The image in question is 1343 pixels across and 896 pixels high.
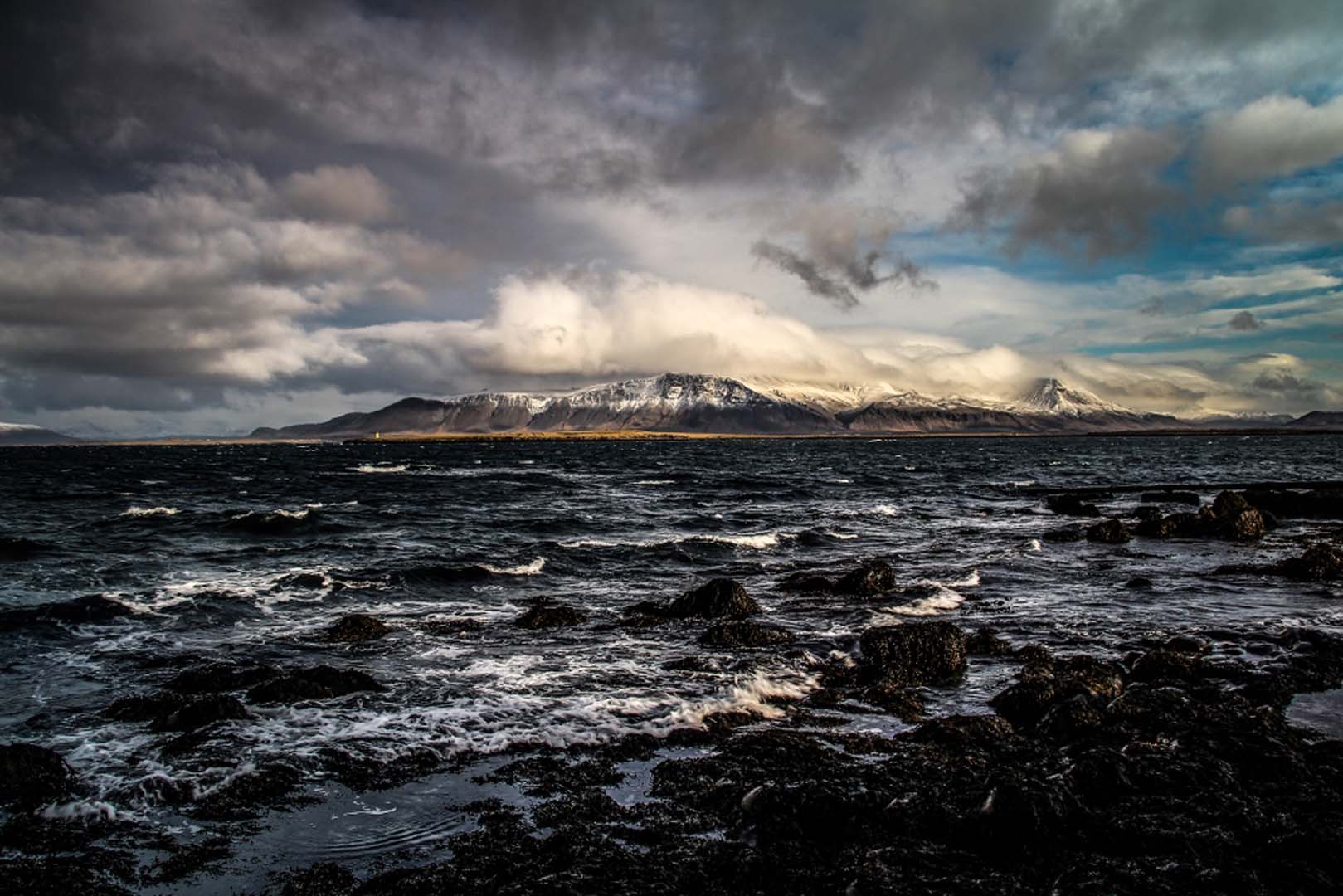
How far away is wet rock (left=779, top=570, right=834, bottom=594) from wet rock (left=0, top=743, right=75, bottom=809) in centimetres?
1619

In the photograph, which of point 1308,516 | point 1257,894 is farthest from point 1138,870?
point 1308,516

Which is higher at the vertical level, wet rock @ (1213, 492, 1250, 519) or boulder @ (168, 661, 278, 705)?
wet rock @ (1213, 492, 1250, 519)

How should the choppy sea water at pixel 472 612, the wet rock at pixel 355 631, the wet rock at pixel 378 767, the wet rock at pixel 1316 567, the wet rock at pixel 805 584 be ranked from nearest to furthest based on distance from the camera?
the wet rock at pixel 378 767, the choppy sea water at pixel 472 612, the wet rock at pixel 355 631, the wet rock at pixel 805 584, the wet rock at pixel 1316 567

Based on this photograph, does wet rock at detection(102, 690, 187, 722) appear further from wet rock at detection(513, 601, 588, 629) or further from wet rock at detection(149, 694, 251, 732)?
wet rock at detection(513, 601, 588, 629)

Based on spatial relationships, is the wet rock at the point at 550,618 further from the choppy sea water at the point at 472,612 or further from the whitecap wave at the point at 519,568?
the whitecap wave at the point at 519,568

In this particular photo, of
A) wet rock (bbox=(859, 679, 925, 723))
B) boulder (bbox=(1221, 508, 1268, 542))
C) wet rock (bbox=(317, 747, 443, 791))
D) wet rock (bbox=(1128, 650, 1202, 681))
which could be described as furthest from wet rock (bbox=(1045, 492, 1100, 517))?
wet rock (bbox=(317, 747, 443, 791))

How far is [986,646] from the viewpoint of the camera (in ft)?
47.6

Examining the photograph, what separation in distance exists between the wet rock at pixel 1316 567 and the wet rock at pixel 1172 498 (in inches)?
969

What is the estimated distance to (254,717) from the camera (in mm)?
11281

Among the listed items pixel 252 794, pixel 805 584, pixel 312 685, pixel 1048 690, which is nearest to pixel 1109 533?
pixel 805 584

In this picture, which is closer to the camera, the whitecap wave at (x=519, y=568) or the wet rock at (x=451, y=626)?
the wet rock at (x=451, y=626)

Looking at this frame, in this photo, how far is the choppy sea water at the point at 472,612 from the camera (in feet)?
32.7

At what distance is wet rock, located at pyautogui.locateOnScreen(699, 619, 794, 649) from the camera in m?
15.1

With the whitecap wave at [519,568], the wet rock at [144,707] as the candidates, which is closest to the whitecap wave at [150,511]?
the whitecap wave at [519,568]
